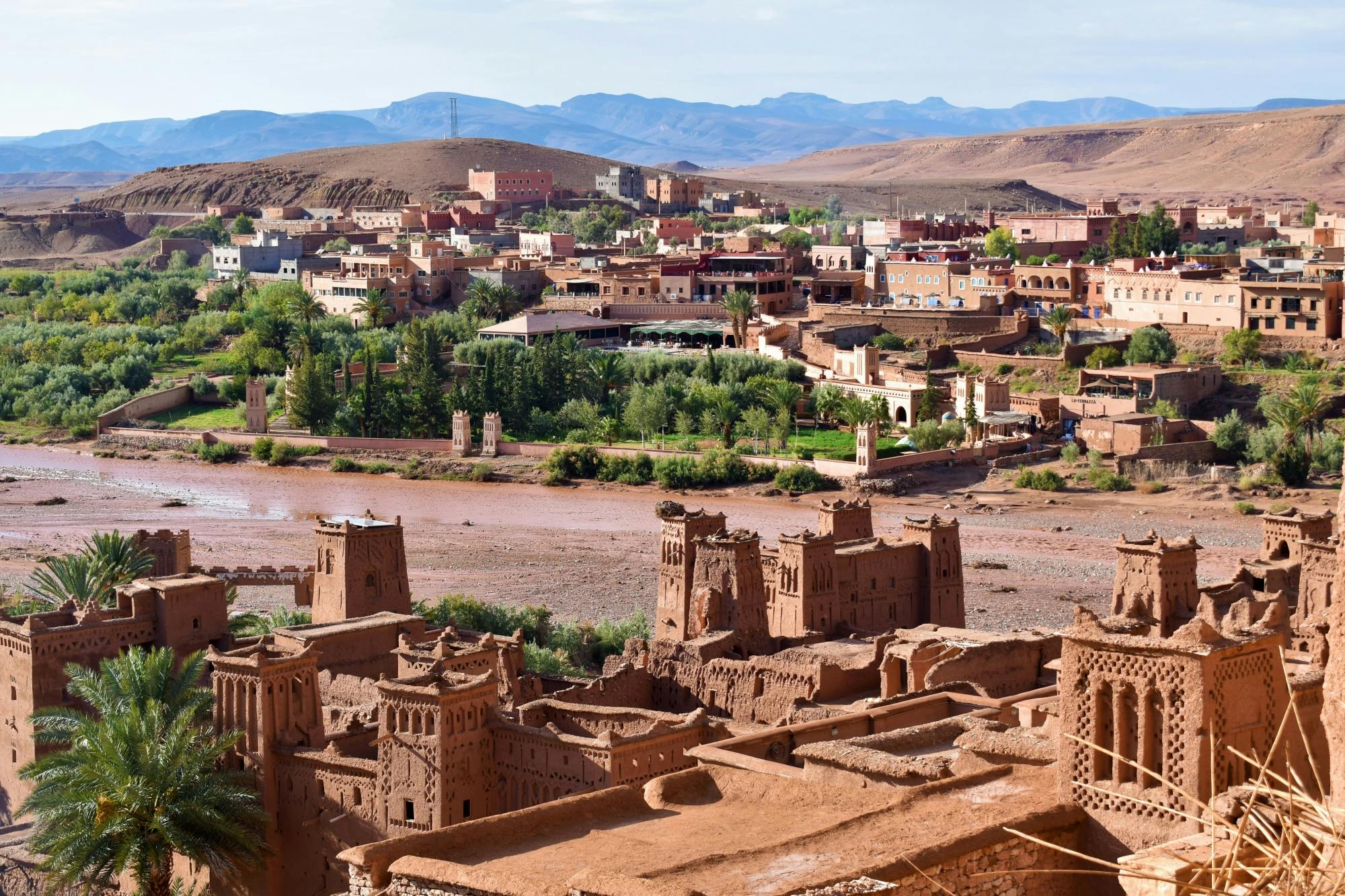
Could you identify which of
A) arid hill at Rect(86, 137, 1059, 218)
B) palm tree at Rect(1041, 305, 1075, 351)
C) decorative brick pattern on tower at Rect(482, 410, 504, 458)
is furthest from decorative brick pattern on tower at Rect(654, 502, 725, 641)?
arid hill at Rect(86, 137, 1059, 218)

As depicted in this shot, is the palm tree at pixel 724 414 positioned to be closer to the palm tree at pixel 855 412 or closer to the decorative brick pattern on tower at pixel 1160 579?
the palm tree at pixel 855 412

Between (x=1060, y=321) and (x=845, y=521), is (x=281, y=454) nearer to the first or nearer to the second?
(x=1060, y=321)

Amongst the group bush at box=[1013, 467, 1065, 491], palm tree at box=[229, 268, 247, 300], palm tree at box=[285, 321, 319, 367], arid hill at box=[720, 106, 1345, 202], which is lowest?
bush at box=[1013, 467, 1065, 491]

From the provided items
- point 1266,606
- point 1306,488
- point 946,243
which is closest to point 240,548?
point 1306,488

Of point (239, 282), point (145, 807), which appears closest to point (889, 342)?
point (239, 282)

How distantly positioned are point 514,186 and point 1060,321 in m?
61.0

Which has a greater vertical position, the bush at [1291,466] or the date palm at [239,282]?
the date palm at [239,282]

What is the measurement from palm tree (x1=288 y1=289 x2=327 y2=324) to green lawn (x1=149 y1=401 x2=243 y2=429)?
7550mm

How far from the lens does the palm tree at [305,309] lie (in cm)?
7012

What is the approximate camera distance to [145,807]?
61.8ft

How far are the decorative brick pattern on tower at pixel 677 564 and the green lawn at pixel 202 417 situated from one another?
33.9 m

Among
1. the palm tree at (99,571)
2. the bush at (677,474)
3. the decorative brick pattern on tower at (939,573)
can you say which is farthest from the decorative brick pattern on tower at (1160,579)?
the bush at (677,474)

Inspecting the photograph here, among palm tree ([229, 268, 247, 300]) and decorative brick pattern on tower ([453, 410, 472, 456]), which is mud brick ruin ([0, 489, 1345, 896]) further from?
palm tree ([229, 268, 247, 300])

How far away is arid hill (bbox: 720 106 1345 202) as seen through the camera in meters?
140
